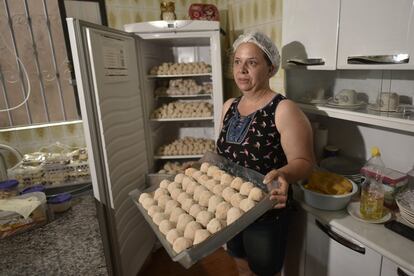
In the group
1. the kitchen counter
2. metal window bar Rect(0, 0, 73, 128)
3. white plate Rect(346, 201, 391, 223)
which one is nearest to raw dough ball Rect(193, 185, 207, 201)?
the kitchen counter

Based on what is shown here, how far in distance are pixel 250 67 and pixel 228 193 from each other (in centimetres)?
55

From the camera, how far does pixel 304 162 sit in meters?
1.04

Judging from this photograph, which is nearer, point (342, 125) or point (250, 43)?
point (250, 43)

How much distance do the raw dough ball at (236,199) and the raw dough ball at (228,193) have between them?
2cm

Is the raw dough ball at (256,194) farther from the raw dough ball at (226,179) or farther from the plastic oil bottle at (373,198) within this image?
the plastic oil bottle at (373,198)

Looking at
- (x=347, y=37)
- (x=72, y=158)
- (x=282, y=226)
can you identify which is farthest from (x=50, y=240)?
(x=347, y=37)

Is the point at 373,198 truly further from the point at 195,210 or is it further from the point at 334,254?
the point at 195,210

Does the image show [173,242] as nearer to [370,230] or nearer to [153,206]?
[153,206]

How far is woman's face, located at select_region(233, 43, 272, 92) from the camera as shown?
1175mm

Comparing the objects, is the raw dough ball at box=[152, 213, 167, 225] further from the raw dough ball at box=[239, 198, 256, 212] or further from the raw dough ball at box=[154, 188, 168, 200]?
the raw dough ball at box=[239, 198, 256, 212]

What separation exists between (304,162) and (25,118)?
2.03 m

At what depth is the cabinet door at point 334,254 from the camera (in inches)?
39.8

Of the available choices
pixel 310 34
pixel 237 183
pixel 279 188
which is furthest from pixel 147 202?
pixel 310 34

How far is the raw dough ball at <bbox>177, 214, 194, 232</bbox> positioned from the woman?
34 cm
